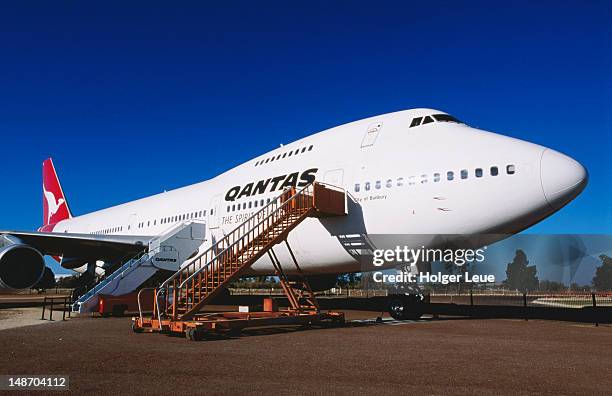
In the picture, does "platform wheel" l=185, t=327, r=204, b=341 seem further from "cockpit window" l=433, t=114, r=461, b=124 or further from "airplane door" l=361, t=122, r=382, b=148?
"cockpit window" l=433, t=114, r=461, b=124

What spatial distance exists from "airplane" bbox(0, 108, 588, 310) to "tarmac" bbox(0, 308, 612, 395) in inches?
119

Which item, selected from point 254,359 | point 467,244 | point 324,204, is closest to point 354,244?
point 324,204

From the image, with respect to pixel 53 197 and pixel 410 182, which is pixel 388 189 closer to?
→ pixel 410 182

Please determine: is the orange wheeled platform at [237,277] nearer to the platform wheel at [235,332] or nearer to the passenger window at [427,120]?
the platform wheel at [235,332]

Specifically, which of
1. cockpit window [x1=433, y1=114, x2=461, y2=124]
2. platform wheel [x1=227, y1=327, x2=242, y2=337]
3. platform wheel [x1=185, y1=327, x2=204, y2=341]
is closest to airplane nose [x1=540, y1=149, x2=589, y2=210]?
cockpit window [x1=433, y1=114, x2=461, y2=124]

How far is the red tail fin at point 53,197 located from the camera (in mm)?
40250

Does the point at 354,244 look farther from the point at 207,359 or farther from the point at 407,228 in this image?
the point at 207,359

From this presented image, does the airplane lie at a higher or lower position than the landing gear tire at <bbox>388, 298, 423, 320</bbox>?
higher

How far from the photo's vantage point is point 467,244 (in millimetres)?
13617

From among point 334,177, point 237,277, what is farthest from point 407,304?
point 237,277

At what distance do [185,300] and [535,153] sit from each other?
981cm

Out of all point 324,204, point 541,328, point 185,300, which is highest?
point 324,204

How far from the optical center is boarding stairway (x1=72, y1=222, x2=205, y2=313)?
18.1m
